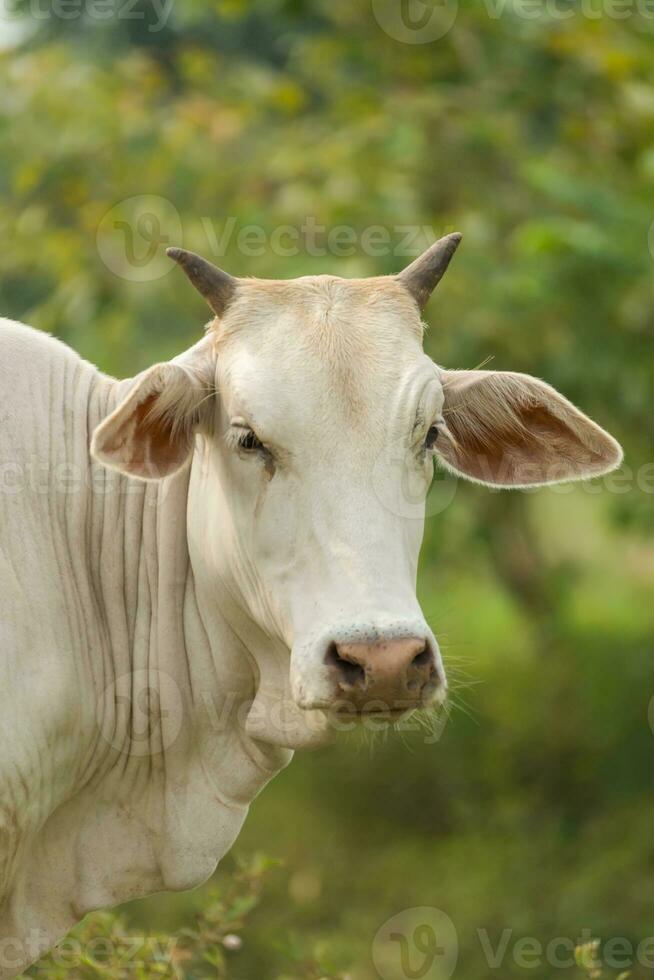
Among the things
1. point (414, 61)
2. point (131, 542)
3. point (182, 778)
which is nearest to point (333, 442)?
point (131, 542)

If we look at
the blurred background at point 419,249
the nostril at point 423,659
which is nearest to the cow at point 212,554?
the nostril at point 423,659

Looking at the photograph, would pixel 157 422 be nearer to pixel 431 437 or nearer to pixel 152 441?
pixel 152 441

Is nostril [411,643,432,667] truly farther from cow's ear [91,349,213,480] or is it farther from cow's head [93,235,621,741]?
cow's ear [91,349,213,480]

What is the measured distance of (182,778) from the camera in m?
4.73

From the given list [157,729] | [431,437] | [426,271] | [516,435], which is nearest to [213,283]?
[426,271]

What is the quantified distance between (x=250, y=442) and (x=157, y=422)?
1.07ft

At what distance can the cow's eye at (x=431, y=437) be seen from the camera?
444 centimetres

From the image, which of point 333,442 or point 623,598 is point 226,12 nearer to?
point 333,442

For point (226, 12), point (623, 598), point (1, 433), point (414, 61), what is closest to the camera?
point (1, 433)

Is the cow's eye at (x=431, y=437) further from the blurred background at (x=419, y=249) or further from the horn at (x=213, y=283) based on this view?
the blurred background at (x=419, y=249)

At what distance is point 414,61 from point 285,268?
109 inches

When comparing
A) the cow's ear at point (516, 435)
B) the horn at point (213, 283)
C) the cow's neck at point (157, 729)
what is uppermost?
the horn at point (213, 283)

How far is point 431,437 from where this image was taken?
4465 millimetres

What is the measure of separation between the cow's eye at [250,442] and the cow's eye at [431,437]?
0.50 m
